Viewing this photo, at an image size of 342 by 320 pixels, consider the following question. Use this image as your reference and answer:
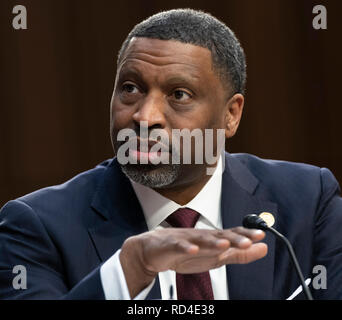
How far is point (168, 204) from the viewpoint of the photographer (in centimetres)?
198

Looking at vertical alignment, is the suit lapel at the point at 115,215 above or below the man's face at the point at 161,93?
below

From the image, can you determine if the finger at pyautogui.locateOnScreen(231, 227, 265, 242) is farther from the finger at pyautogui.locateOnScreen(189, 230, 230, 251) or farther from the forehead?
the forehead

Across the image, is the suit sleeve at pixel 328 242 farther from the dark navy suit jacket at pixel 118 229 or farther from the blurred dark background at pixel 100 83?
the blurred dark background at pixel 100 83

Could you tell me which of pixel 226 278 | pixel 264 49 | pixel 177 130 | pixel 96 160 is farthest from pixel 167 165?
pixel 264 49

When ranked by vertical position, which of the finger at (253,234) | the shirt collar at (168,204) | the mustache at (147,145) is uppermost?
the mustache at (147,145)

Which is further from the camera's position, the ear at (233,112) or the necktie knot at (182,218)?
the ear at (233,112)

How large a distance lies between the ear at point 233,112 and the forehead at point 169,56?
20 centimetres

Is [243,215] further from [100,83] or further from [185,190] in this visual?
[100,83]

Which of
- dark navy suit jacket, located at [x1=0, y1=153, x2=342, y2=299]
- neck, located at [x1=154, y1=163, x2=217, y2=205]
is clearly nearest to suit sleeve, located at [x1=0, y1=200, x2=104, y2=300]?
dark navy suit jacket, located at [x1=0, y1=153, x2=342, y2=299]

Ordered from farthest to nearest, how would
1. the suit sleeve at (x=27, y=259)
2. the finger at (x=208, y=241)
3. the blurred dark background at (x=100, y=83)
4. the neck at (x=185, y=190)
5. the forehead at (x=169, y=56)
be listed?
the blurred dark background at (x=100, y=83) → the neck at (x=185, y=190) → the forehead at (x=169, y=56) → the suit sleeve at (x=27, y=259) → the finger at (x=208, y=241)

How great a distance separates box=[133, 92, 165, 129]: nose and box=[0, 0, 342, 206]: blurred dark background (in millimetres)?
621

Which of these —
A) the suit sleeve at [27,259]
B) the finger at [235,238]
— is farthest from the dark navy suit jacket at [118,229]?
the finger at [235,238]

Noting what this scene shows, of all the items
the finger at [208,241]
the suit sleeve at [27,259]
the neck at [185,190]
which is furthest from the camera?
the neck at [185,190]

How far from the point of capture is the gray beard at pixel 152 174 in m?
1.89
